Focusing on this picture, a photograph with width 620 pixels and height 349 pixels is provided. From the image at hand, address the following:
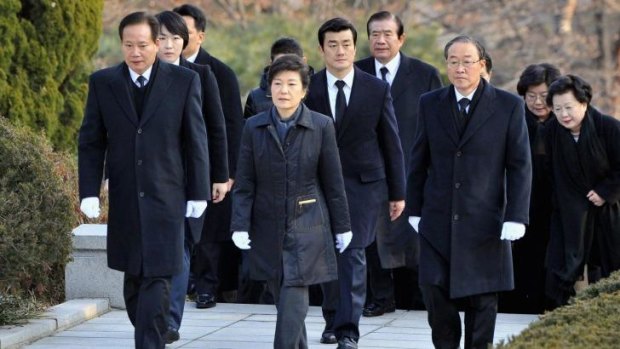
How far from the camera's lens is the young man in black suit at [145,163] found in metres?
7.50

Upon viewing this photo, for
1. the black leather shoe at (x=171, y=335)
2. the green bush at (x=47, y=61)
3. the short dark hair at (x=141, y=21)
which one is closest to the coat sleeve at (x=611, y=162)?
the black leather shoe at (x=171, y=335)

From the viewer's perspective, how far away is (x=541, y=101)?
1041 centimetres

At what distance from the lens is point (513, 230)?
742 centimetres

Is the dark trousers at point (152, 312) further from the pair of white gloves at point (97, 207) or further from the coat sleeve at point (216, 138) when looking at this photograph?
the coat sleeve at point (216, 138)

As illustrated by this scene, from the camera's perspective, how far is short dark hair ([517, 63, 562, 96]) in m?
10.4

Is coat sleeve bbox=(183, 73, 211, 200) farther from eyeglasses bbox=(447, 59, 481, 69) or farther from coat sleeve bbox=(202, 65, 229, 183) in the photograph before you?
eyeglasses bbox=(447, 59, 481, 69)

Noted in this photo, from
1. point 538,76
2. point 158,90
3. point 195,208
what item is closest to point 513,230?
point 195,208

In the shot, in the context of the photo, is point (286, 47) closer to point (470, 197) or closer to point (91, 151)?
point (91, 151)

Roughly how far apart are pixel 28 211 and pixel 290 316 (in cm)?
202

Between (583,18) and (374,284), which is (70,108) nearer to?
(374,284)

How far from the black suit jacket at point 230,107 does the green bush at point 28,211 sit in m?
1.34

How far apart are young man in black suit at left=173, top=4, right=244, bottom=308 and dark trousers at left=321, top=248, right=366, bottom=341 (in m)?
1.69

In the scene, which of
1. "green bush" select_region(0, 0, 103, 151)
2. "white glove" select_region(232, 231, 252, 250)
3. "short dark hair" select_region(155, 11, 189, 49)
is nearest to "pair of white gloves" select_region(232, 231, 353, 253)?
"white glove" select_region(232, 231, 252, 250)

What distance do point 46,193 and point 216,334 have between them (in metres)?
1.34
